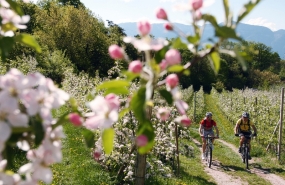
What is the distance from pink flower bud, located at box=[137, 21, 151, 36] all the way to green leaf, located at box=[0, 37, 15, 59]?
0.29 metres

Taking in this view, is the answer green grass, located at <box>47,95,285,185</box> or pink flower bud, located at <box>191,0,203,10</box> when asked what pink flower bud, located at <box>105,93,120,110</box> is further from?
green grass, located at <box>47,95,285,185</box>

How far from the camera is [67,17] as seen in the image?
27.5 m

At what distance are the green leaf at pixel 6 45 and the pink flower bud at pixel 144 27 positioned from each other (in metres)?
0.29

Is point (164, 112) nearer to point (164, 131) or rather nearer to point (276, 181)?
point (164, 131)

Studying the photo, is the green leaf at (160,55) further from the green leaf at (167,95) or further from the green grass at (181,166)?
the green grass at (181,166)

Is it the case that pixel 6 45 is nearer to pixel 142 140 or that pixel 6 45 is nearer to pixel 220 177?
pixel 142 140

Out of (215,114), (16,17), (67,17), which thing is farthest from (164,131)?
(67,17)

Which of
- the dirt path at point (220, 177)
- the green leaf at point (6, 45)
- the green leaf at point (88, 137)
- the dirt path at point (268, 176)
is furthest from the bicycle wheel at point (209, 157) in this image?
the green leaf at point (6, 45)

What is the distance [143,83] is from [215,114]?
20356mm

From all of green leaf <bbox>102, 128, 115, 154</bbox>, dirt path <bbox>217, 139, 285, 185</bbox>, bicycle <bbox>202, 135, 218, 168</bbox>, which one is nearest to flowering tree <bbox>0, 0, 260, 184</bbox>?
green leaf <bbox>102, 128, 115, 154</bbox>

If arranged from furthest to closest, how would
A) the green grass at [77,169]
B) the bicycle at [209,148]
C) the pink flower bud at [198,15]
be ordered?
1. the bicycle at [209,148]
2. the green grass at [77,169]
3. the pink flower bud at [198,15]

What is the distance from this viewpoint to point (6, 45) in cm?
75

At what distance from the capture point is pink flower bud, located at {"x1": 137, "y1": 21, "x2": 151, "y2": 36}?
27.3 inches

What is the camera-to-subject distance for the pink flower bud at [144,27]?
27.3 inches
